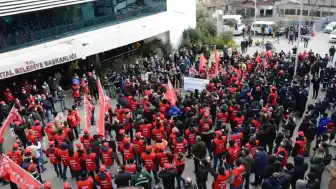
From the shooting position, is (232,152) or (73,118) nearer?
→ (232,152)

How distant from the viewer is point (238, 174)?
9.13 m

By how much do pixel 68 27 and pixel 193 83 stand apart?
295 inches

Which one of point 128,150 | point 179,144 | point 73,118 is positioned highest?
point 179,144

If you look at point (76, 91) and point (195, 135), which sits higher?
point (195, 135)

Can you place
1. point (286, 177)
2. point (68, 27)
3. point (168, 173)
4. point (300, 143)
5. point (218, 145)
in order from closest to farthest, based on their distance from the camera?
point (286, 177) → point (168, 173) → point (300, 143) → point (218, 145) → point (68, 27)

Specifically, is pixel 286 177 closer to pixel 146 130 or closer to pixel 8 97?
pixel 146 130

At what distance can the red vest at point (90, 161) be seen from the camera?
1033 cm

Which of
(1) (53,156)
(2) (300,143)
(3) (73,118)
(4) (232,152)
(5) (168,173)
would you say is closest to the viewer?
(5) (168,173)

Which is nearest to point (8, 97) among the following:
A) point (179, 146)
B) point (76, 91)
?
point (76, 91)

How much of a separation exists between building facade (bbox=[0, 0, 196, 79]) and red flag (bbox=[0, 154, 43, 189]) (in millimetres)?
7642

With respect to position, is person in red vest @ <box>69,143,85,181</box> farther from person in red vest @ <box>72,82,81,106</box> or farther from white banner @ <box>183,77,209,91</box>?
white banner @ <box>183,77,209,91</box>

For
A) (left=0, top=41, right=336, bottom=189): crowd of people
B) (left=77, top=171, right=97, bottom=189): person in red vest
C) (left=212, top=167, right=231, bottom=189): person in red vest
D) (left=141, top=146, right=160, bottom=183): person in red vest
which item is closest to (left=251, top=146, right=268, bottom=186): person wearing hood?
(left=0, top=41, right=336, bottom=189): crowd of people

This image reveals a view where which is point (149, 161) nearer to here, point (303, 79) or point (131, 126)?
point (131, 126)

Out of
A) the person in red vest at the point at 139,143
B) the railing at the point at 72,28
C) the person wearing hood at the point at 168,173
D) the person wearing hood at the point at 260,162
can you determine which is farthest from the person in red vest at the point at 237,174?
the railing at the point at 72,28
